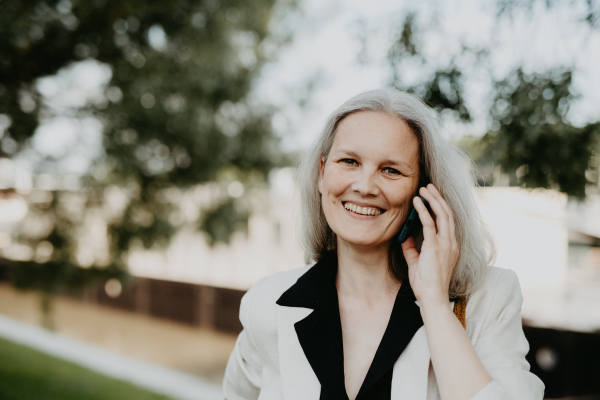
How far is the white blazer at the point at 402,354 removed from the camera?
1367 millimetres

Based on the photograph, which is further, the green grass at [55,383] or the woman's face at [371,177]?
the green grass at [55,383]

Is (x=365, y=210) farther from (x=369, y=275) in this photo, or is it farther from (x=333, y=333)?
(x=333, y=333)

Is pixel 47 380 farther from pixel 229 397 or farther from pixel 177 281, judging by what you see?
pixel 177 281

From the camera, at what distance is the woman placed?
140cm

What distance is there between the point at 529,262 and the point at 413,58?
13461mm

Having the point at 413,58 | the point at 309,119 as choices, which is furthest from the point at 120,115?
the point at 413,58

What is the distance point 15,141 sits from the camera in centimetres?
524

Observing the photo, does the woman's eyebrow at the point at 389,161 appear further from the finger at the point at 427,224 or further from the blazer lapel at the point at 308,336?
the blazer lapel at the point at 308,336

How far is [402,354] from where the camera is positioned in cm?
151

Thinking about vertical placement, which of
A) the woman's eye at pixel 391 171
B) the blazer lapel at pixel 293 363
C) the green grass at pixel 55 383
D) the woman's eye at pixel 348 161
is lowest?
the green grass at pixel 55 383

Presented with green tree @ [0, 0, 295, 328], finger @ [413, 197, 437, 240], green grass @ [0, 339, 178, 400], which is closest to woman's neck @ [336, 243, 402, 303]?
finger @ [413, 197, 437, 240]

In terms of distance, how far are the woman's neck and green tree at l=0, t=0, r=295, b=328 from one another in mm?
4076

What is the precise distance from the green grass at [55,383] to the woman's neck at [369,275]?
5920mm

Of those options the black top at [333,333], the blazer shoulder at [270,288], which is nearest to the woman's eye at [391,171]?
the black top at [333,333]
